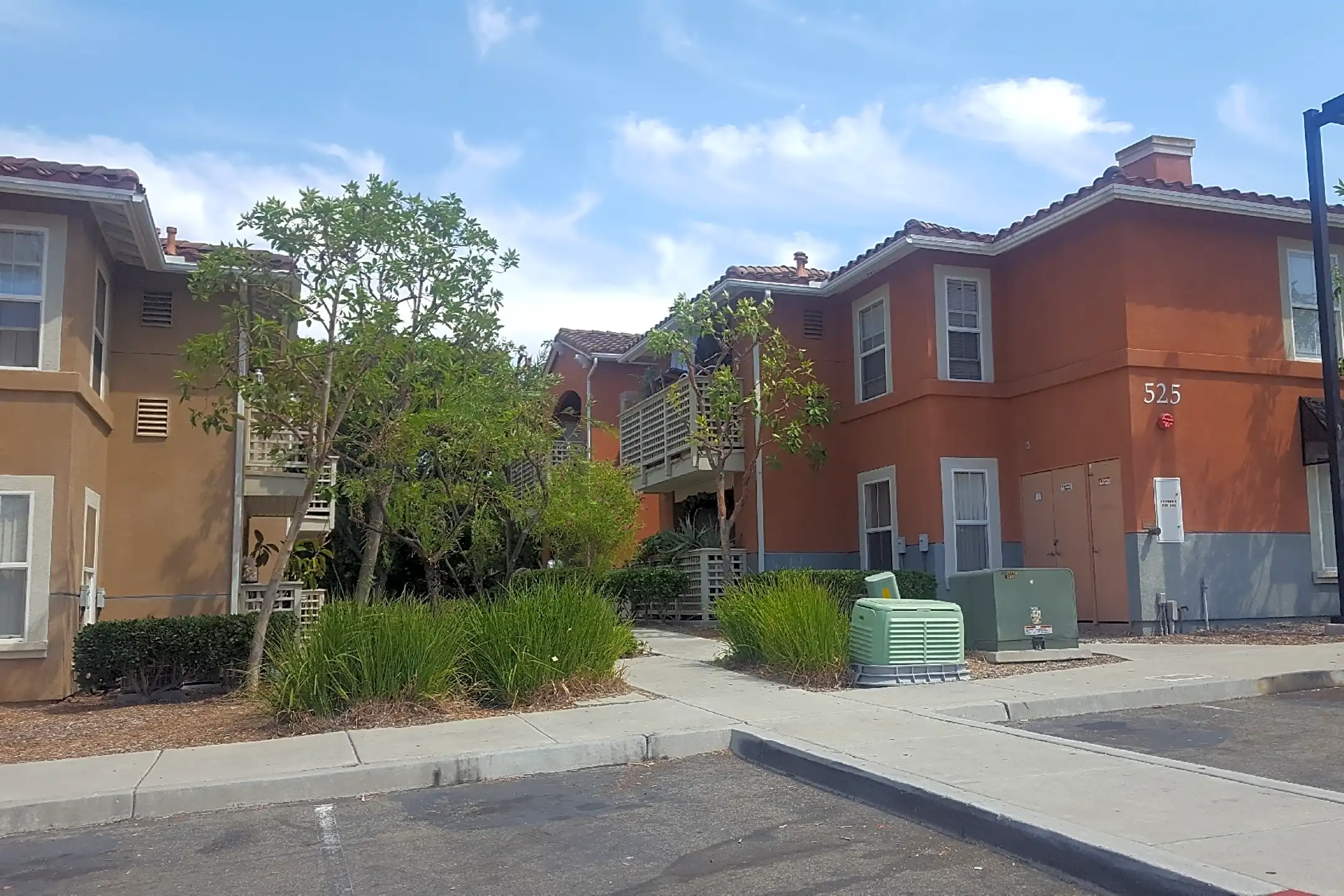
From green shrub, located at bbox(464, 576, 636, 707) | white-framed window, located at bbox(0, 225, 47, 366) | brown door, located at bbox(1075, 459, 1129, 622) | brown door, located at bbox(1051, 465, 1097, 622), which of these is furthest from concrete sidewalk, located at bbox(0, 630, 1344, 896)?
white-framed window, located at bbox(0, 225, 47, 366)

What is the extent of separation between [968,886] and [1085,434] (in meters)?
11.6

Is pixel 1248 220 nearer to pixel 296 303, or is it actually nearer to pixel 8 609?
pixel 296 303

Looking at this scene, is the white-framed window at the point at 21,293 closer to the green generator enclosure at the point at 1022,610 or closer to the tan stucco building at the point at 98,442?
the tan stucco building at the point at 98,442

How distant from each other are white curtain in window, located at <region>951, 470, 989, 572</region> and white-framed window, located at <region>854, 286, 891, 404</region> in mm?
1946

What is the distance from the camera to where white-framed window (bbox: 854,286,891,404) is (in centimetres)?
1784

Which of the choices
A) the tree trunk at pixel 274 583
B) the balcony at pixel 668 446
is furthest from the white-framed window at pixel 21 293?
the balcony at pixel 668 446

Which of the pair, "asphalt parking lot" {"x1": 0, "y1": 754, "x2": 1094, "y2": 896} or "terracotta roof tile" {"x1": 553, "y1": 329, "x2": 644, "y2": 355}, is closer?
"asphalt parking lot" {"x1": 0, "y1": 754, "x2": 1094, "y2": 896}

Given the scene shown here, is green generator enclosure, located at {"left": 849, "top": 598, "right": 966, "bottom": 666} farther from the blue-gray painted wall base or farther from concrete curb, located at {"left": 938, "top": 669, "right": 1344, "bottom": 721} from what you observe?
the blue-gray painted wall base

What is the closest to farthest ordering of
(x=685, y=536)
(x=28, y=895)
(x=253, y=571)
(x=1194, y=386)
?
(x=28, y=895), (x=1194, y=386), (x=253, y=571), (x=685, y=536)

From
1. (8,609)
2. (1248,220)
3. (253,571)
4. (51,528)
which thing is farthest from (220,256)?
(1248,220)

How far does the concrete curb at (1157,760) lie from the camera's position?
5.73 metres

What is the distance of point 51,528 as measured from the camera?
38.8 feet

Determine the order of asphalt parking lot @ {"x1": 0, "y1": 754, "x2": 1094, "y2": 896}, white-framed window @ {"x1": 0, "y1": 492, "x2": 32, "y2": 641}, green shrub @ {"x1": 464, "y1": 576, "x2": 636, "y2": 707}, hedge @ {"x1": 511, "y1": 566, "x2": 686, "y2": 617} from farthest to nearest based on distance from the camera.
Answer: hedge @ {"x1": 511, "y1": 566, "x2": 686, "y2": 617}, white-framed window @ {"x1": 0, "y1": 492, "x2": 32, "y2": 641}, green shrub @ {"x1": 464, "y1": 576, "x2": 636, "y2": 707}, asphalt parking lot @ {"x1": 0, "y1": 754, "x2": 1094, "y2": 896}

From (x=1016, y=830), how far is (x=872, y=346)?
44.9 feet
